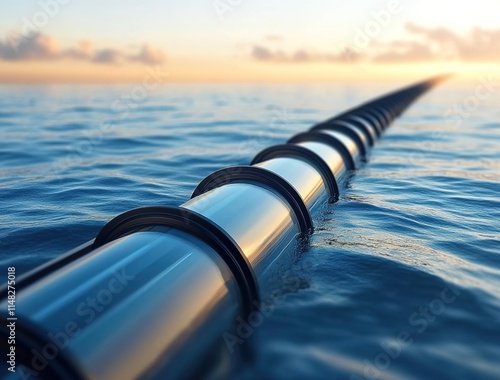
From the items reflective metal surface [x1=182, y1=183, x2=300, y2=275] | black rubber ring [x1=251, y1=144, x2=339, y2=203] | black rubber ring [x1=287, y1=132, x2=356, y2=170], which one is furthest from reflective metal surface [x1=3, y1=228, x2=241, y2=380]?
black rubber ring [x1=287, y1=132, x2=356, y2=170]

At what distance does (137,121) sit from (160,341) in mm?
22353

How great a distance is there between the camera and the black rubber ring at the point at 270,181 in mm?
5344

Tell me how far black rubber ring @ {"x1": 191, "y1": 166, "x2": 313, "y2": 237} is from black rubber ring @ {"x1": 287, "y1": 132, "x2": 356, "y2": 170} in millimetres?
3819

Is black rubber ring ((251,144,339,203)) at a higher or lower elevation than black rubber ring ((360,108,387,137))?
higher

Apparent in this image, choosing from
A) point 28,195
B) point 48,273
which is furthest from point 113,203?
point 48,273

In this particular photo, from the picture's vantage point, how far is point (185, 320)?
10.3 ft

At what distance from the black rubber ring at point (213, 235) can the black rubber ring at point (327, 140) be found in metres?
5.55

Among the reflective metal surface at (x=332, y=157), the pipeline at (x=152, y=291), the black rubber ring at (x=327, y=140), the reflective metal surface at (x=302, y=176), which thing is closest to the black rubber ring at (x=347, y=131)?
the black rubber ring at (x=327, y=140)

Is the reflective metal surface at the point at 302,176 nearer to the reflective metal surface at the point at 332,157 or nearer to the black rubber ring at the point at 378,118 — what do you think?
the reflective metal surface at the point at 332,157

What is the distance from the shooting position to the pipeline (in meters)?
2.56

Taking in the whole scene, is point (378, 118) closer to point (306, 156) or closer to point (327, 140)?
point (327, 140)

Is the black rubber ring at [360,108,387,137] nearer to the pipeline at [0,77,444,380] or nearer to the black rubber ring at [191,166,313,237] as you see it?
the black rubber ring at [191,166,313,237]

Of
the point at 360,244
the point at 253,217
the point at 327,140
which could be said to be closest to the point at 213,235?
the point at 253,217

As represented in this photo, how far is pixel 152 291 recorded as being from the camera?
3.10 metres
